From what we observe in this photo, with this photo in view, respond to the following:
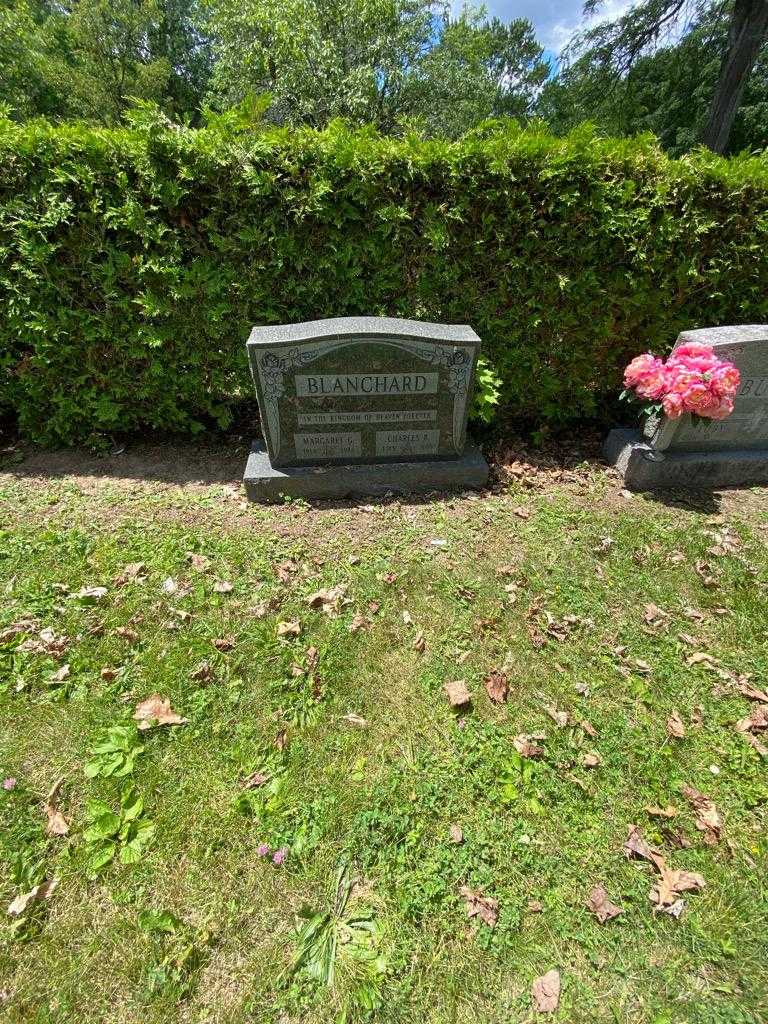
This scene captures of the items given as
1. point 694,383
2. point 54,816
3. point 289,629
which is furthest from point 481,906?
point 694,383

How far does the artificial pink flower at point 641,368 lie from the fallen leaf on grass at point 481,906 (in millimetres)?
4111

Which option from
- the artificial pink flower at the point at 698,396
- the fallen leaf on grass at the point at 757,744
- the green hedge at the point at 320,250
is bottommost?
the fallen leaf on grass at the point at 757,744

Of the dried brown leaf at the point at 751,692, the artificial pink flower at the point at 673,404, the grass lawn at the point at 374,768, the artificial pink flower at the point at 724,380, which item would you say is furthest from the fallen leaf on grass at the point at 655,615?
the artificial pink flower at the point at 724,380

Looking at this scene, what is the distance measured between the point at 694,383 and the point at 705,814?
318cm

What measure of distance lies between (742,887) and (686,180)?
16.3 ft

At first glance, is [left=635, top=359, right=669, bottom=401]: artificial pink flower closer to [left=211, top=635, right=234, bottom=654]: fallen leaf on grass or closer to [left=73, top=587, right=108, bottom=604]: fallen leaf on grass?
[left=211, top=635, right=234, bottom=654]: fallen leaf on grass

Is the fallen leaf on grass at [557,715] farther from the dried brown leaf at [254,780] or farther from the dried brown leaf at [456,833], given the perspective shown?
the dried brown leaf at [254,780]

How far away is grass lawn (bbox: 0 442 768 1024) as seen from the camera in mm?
1832

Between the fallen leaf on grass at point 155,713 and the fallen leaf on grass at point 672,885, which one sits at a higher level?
the fallen leaf on grass at point 155,713

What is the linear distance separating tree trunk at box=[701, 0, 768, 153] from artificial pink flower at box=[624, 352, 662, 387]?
9359mm

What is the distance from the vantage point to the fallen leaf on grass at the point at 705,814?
2238mm

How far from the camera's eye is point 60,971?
180 cm

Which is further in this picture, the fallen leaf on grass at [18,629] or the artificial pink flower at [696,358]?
the artificial pink flower at [696,358]

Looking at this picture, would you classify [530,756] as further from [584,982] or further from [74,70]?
[74,70]
